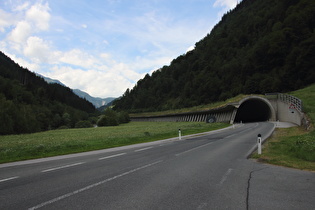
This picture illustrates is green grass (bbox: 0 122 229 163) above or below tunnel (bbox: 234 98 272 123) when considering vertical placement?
below

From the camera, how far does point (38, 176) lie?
7926mm

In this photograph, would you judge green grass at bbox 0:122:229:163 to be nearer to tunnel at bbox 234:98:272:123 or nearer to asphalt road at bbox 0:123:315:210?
asphalt road at bbox 0:123:315:210

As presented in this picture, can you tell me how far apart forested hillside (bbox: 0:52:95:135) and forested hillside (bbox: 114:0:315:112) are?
6332 cm

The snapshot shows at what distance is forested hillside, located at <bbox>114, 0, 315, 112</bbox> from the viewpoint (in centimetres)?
6638

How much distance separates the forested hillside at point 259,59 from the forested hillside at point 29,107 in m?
63.3

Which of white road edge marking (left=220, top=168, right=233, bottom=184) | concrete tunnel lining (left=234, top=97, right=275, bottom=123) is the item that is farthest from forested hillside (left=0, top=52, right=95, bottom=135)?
white road edge marking (left=220, top=168, right=233, bottom=184)

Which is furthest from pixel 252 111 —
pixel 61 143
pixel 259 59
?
pixel 61 143

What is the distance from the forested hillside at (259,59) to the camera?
6638cm

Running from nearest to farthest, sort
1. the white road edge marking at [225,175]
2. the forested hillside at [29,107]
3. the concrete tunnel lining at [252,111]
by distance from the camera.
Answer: the white road edge marking at [225,175]
the concrete tunnel lining at [252,111]
the forested hillside at [29,107]

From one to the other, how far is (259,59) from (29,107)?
100734 millimetres

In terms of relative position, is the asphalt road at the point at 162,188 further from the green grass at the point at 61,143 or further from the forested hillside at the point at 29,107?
the forested hillside at the point at 29,107

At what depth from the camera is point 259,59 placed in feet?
269

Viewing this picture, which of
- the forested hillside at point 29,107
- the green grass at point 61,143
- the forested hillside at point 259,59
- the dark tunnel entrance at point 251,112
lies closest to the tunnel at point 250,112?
the dark tunnel entrance at point 251,112

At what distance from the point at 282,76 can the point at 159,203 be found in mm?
75216
